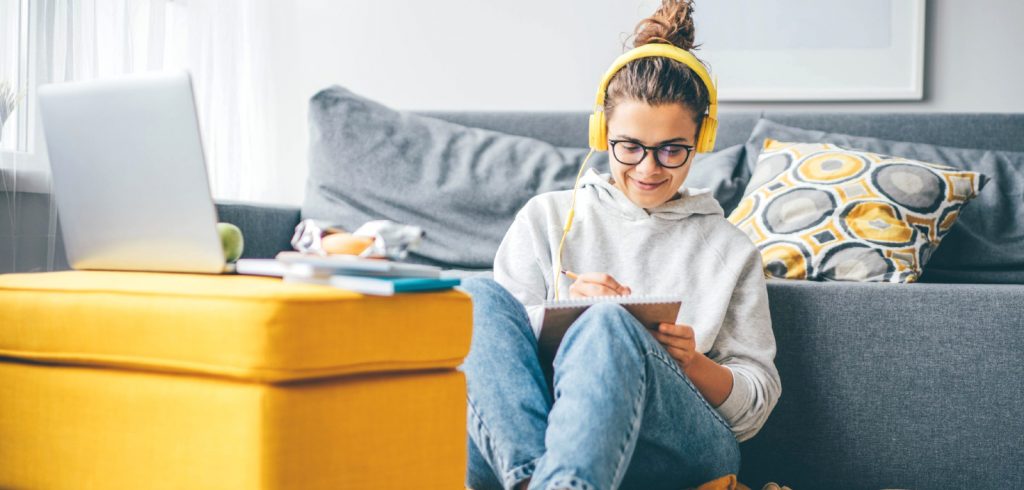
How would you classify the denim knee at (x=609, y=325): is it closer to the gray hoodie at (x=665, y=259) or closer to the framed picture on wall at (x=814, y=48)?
the gray hoodie at (x=665, y=259)

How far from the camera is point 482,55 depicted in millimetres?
2693

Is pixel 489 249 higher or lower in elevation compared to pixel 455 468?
higher

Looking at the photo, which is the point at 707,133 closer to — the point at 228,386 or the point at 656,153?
the point at 656,153

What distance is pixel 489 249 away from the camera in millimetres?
2045

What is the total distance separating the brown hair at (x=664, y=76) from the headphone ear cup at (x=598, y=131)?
14 millimetres

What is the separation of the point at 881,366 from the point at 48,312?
124 cm

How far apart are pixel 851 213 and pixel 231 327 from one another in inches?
51.0

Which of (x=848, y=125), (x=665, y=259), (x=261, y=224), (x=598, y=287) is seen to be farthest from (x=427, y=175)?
(x=848, y=125)

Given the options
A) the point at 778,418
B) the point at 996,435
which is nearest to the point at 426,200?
the point at 778,418

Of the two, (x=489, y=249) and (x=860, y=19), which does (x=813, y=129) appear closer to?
(x=860, y=19)

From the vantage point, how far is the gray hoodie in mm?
1372

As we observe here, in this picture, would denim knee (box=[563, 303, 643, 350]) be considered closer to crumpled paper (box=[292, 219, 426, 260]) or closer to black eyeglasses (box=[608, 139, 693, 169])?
black eyeglasses (box=[608, 139, 693, 169])

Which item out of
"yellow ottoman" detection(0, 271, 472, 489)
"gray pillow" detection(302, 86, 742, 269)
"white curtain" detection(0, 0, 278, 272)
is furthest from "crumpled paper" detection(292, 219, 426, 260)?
"yellow ottoman" detection(0, 271, 472, 489)

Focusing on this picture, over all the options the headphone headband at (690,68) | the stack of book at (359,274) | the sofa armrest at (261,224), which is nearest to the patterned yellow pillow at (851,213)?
the headphone headband at (690,68)
